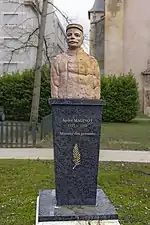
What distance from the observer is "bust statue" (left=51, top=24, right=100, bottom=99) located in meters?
6.16

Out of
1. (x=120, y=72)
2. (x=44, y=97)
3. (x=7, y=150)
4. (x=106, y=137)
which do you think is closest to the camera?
(x=7, y=150)

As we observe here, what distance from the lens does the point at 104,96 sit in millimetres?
32469

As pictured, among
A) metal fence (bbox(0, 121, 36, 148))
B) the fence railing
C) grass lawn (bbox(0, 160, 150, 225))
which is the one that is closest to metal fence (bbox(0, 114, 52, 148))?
metal fence (bbox(0, 121, 36, 148))

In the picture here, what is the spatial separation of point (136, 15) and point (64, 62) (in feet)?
127

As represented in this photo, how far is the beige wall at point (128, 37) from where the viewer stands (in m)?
→ 42.7

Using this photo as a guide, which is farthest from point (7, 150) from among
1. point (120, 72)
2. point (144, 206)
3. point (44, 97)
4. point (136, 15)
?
point (136, 15)

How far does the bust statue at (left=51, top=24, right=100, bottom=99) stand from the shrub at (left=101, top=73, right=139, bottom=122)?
83.9 feet

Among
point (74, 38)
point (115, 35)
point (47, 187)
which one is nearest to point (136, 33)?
point (115, 35)

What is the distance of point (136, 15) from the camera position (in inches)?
1702

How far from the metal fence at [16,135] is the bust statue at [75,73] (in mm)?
10788

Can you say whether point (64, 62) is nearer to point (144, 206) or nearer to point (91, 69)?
point (91, 69)

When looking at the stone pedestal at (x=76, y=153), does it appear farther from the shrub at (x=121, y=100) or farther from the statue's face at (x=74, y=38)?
the shrub at (x=121, y=100)

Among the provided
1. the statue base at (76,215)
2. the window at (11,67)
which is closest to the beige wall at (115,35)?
the window at (11,67)

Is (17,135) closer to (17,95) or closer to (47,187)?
(47,187)
